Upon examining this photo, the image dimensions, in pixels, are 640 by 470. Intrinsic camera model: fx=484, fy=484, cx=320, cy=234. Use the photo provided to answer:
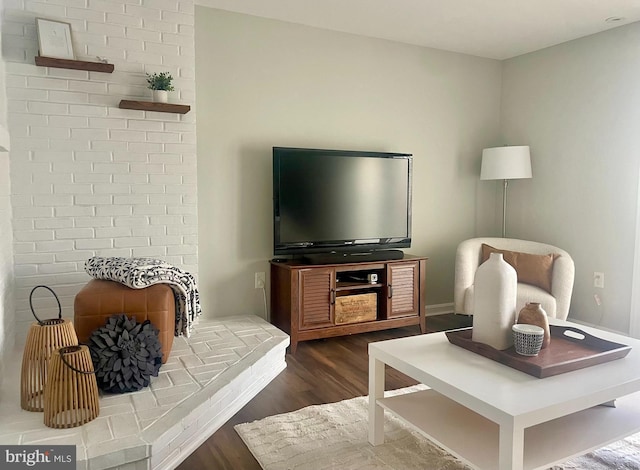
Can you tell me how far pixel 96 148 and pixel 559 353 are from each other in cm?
280

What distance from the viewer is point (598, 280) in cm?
390

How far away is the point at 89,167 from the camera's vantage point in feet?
9.93

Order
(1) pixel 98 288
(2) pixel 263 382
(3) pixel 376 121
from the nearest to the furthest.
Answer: (1) pixel 98 288, (2) pixel 263 382, (3) pixel 376 121

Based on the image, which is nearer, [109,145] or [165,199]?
[109,145]

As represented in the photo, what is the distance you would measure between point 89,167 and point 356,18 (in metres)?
2.17

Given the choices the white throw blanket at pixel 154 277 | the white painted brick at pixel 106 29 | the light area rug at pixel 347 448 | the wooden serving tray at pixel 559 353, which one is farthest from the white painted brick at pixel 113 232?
the wooden serving tray at pixel 559 353

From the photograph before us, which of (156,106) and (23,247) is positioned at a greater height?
(156,106)

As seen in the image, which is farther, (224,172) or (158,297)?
(224,172)

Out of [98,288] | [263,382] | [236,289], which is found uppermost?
[98,288]

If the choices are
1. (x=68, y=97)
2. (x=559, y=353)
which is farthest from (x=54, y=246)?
(x=559, y=353)

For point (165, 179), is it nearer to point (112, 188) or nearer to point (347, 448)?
point (112, 188)

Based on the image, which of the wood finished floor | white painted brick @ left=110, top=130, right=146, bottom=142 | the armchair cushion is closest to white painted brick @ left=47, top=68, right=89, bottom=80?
white painted brick @ left=110, top=130, right=146, bottom=142

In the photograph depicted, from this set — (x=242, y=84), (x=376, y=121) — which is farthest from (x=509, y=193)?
(x=242, y=84)

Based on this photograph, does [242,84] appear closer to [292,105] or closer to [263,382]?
[292,105]
